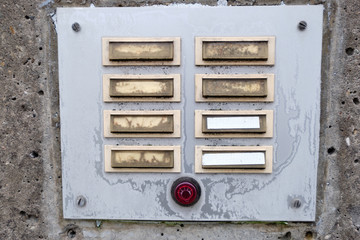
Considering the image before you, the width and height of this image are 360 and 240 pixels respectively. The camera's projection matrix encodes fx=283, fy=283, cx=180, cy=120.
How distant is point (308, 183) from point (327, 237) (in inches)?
8.3

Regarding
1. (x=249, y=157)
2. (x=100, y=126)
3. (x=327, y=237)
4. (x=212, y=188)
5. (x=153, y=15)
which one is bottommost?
(x=327, y=237)

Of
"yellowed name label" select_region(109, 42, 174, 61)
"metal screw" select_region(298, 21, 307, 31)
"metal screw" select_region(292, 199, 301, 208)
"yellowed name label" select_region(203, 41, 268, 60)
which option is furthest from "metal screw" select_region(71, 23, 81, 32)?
"metal screw" select_region(292, 199, 301, 208)

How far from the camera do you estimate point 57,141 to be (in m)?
1.00

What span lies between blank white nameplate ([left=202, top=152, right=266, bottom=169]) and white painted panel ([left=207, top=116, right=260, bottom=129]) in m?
0.09

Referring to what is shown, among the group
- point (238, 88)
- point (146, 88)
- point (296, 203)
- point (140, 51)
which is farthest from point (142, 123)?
point (296, 203)

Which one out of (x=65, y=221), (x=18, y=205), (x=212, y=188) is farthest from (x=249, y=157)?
(x=18, y=205)

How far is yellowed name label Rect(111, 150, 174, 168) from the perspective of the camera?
96 cm

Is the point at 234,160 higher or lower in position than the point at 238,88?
lower

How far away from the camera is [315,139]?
942 millimetres

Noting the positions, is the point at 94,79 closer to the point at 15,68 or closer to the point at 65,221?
the point at 15,68

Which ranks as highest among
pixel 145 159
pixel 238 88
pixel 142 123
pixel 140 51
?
pixel 140 51

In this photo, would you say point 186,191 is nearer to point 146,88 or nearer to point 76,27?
point 146,88

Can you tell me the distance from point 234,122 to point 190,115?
0.15 meters

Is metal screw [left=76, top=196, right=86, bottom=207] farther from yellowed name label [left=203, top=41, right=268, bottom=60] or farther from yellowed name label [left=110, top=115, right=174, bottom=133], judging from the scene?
yellowed name label [left=203, top=41, right=268, bottom=60]
